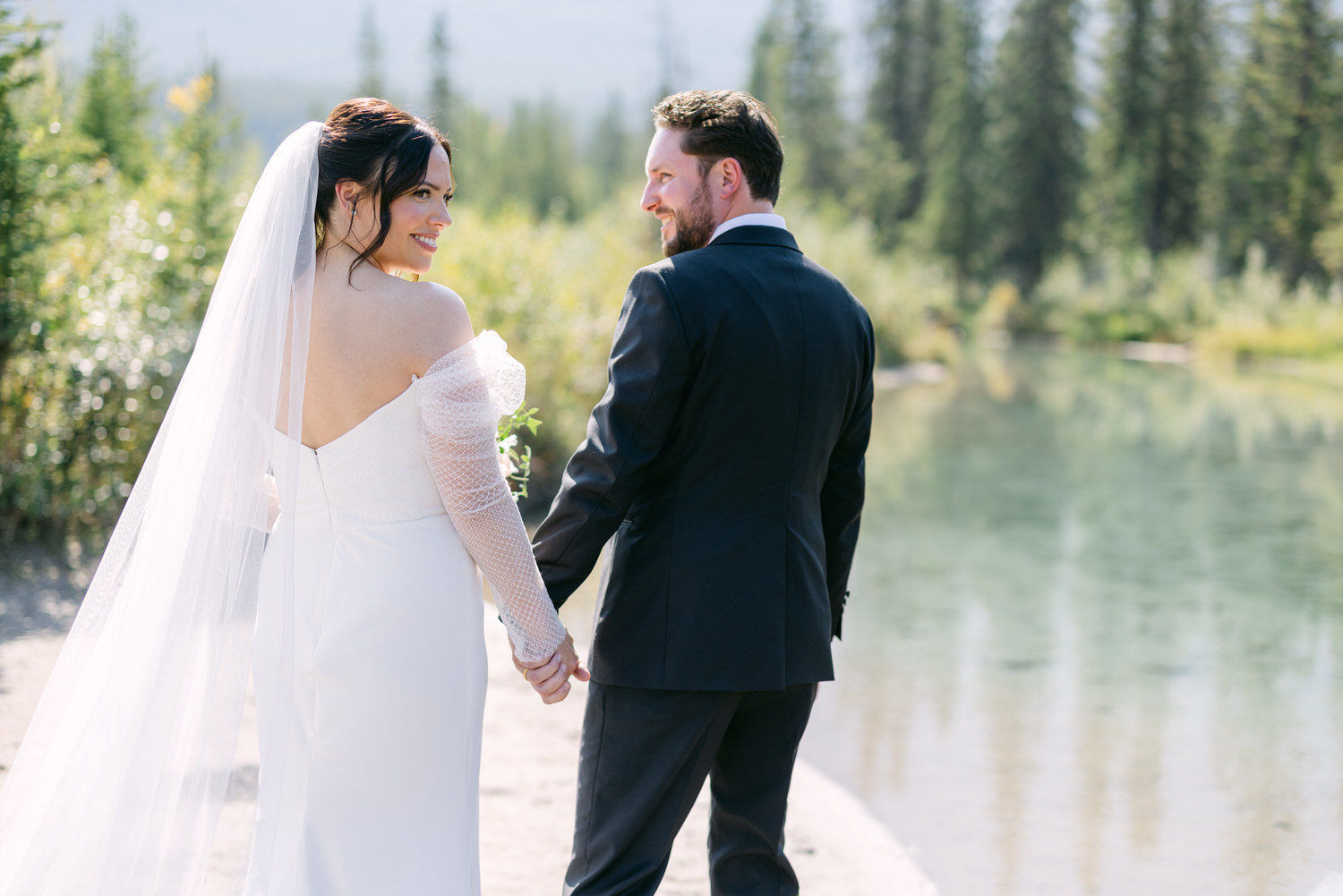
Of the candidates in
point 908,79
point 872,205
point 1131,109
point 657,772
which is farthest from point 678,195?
point 908,79

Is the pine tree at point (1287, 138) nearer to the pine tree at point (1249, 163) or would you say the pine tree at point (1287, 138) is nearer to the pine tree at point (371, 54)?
the pine tree at point (1249, 163)

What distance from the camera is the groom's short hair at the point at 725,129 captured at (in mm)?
2320

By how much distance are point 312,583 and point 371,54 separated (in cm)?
6573

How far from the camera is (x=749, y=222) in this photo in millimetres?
2383

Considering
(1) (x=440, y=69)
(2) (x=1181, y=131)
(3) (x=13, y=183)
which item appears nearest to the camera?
(3) (x=13, y=183)

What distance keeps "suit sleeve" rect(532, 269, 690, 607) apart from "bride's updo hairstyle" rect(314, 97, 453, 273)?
0.48 m

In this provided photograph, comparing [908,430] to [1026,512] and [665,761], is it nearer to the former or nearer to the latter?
[1026,512]

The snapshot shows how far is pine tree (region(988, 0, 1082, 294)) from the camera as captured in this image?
46.1 m

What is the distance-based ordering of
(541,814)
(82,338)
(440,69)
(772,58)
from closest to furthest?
(541,814) → (82,338) → (772,58) → (440,69)

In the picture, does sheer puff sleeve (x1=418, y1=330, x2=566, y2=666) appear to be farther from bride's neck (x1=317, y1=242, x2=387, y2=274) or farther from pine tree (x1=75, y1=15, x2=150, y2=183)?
pine tree (x1=75, y1=15, x2=150, y2=183)

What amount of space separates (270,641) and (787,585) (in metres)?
1.03

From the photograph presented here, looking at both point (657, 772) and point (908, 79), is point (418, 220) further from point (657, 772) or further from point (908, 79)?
point (908, 79)

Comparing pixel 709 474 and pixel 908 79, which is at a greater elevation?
pixel 908 79

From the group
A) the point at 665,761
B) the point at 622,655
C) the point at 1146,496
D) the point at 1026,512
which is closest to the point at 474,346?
the point at 622,655
